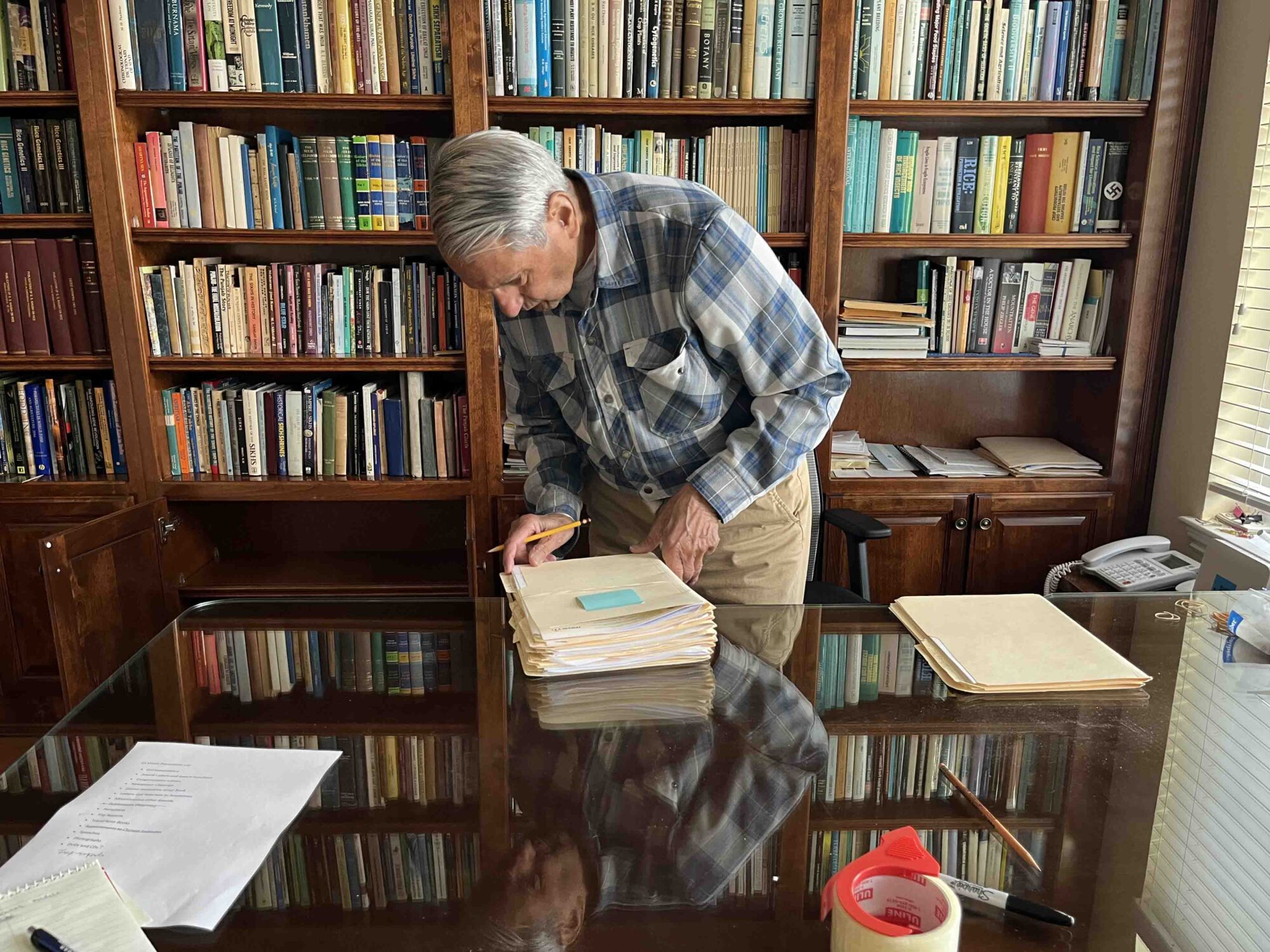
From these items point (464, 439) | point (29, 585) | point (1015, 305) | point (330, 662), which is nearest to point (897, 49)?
point (1015, 305)

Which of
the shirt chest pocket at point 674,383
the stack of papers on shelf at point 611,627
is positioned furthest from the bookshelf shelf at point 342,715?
the shirt chest pocket at point 674,383

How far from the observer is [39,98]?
97.3 inches

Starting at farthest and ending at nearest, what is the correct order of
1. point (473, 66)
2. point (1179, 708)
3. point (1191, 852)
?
1. point (473, 66)
2. point (1179, 708)
3. point (1191, 852)

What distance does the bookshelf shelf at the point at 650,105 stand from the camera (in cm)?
251

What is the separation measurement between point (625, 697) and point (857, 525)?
124 cm

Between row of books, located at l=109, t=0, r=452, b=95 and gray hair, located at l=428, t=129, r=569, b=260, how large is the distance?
1.34 m

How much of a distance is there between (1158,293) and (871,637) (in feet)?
6.05

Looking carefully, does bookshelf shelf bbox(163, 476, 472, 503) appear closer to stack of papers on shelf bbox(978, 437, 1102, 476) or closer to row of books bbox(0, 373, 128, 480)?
row of books bbox(0, 373, 128, 480)

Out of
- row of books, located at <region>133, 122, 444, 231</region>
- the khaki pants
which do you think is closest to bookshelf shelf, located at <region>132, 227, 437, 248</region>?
row of books, located at <region>133, 122, 444, 231</region>

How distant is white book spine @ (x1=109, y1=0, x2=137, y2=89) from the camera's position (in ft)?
7.95

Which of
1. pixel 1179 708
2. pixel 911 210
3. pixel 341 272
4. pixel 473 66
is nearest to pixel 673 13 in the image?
pixel 473 66

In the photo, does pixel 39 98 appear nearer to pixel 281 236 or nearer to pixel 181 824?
pixel 281 236

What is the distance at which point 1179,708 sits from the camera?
1.13 m

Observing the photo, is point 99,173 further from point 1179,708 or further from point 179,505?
point 1179,708
